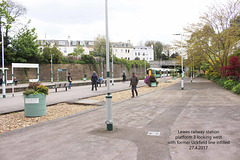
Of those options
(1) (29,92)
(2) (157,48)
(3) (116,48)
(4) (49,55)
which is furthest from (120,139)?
(2) (157,48)

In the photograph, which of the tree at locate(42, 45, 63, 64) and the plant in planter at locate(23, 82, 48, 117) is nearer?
the plant in planter at locate(23, 82, 48, 117)

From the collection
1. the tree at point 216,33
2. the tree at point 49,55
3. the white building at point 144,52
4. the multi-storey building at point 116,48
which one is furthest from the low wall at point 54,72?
the white building at point 144,52

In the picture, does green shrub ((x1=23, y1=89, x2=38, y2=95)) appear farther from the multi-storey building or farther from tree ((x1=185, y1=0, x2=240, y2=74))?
the multi-storey building

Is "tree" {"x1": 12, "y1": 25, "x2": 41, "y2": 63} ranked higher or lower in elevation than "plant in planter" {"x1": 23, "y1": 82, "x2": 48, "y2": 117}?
higher

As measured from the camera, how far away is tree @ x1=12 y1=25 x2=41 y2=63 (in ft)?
121

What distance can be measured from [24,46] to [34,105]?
32069mm

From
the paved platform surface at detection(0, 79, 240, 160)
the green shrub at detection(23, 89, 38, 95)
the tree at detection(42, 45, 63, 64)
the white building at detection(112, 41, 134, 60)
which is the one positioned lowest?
the paved platform surface at detection(0, 79, 240, 160)

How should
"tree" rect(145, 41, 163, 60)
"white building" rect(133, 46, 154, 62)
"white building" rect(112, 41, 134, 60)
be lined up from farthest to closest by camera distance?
"tree" rect(145, 41, 163, 60), "white building" rect(133, 46, 154, 62), "white building" rect(112, 41, 134, 60)

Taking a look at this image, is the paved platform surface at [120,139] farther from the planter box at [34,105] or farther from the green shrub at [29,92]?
the green shrub at [29,92]

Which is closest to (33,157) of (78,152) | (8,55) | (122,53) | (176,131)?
(78,152)

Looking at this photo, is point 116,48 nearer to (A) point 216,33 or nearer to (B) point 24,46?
(B) point 24,46

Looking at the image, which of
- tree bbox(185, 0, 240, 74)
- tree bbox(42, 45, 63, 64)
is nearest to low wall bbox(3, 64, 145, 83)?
tree bbox(42, 45, 63, 64)

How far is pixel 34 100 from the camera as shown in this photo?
8719 mm

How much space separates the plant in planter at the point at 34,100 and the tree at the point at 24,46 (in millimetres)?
30901
